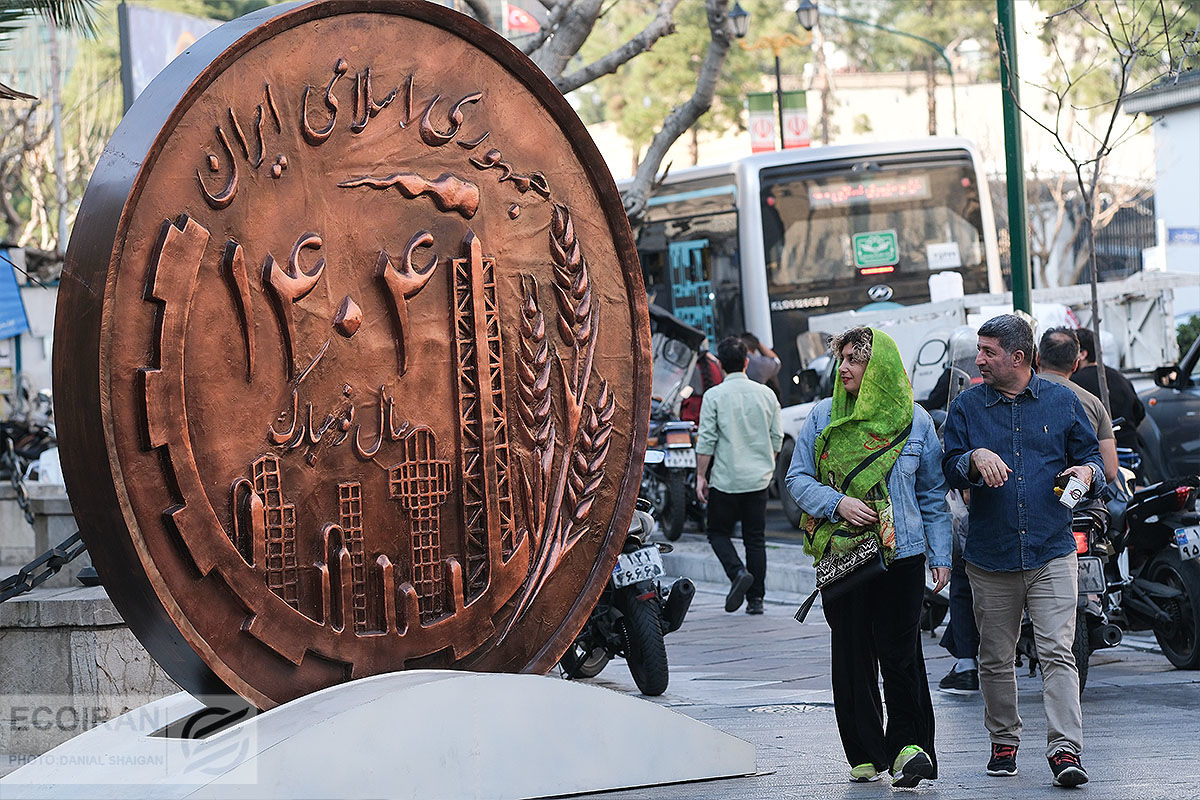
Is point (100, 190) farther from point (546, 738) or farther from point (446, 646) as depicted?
point (546, 738)

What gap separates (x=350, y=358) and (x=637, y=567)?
10.4 feet

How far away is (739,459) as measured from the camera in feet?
36.9

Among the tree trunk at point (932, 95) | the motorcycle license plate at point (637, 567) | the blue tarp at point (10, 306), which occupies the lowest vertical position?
the motorcycle license plate at point (637, 567)

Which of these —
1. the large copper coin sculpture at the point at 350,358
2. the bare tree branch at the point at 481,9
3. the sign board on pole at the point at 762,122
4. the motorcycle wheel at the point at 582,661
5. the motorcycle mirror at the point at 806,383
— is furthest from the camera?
the sign board on pole at the point at 762,122

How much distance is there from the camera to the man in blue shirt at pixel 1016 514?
20.4 ft

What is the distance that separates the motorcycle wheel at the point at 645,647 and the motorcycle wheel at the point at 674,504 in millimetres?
6292

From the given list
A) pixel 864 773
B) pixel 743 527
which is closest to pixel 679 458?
pixel 743 527

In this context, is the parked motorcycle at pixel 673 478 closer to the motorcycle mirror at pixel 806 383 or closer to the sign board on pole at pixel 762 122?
the motorcycle mirror at pixel 806 383

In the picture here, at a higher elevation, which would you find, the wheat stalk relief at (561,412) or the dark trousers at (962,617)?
the wheat stalk relief at (561,412)

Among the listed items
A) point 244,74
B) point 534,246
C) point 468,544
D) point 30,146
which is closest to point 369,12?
point 244,74

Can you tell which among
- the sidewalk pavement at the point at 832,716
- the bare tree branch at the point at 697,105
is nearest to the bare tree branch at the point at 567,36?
the bare tree branch at the point at 697,105

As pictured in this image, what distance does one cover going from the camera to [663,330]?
1603cm

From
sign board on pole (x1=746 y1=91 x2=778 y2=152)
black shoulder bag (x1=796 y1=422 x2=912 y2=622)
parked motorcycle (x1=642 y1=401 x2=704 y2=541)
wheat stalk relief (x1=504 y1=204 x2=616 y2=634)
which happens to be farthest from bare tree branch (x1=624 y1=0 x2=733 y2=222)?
sign board on pole (x1=746 y1=91 x2=778 y2=152)

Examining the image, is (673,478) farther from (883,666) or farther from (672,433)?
(883,666)
